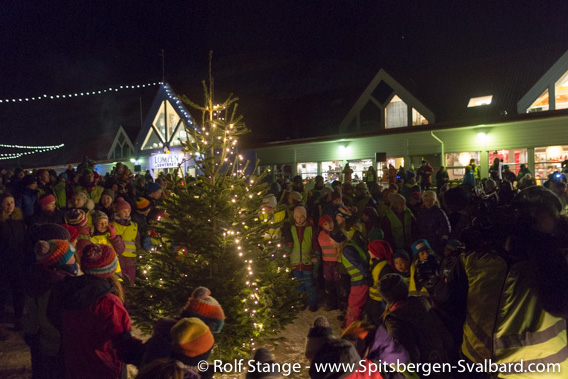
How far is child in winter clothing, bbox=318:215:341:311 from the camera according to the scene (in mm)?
7277

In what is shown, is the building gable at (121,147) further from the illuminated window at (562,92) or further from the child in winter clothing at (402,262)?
the child in winter clothing at (402,262)

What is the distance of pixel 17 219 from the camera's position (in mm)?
6645

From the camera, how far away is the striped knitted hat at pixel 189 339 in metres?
2.47

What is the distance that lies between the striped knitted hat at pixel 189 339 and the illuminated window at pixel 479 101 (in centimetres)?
1868

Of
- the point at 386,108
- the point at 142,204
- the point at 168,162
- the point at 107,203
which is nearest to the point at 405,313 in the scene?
the point at 142,204

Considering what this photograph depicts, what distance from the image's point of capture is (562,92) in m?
15.0

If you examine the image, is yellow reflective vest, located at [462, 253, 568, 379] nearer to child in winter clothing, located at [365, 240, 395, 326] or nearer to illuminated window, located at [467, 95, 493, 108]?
child in winter clothing, located at [365, 240, 395, 326]

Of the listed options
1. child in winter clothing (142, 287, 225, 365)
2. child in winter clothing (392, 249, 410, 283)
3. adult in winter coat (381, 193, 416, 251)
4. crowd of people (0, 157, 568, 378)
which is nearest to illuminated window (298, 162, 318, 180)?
adult in winter coat (381, 193, 416, 251)

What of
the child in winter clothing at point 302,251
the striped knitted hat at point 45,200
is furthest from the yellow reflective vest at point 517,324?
the striped knitted hat at point 45,200

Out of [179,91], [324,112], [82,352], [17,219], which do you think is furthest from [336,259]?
[179,91]

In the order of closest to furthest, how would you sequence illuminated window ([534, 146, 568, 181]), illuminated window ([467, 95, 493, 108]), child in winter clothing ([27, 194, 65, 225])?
child in winter clothing ([27, 194, 65, 225]) < illuminated window ([534, 146, 568, 181]) < illuminated window ([467, 95, 493, 108])

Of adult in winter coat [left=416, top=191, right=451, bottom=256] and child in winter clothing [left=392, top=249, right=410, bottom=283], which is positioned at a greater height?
adult in winter coat [left=416, top=191, right=451, bottom=256]

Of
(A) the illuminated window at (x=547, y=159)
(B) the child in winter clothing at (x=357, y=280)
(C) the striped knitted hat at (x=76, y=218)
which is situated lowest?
(B) the child in winter clothing at (x=357, y=280)

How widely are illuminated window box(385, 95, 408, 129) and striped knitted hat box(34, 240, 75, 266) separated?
57.7 feet
